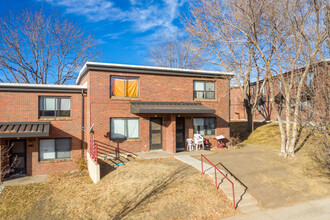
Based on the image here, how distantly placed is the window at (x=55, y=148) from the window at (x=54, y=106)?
5.71 ft

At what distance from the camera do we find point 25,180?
12.9 meters

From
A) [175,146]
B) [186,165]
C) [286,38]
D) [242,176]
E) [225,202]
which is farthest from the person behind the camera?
[175,146]

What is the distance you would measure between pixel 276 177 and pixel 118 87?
10.7 meters

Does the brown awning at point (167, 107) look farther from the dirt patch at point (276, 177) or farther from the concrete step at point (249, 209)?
the concrete step at point (249, 209)

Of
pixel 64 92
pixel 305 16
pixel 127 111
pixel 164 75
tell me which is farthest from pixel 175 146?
pixel 305 16

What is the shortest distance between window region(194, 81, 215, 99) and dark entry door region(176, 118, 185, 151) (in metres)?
2.44

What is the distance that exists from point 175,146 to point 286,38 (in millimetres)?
9952

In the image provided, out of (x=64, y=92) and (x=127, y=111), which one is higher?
(x=64, y=92)

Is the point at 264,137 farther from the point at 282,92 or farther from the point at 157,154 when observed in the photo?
the point at 157,154

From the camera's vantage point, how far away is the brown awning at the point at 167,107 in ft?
45.3

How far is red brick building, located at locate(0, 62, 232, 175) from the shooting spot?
13891 mm

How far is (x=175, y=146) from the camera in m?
14.7

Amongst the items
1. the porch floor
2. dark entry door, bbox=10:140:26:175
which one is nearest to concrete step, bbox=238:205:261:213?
the porch floor

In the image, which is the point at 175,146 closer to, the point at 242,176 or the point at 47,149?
the point at 242,176
